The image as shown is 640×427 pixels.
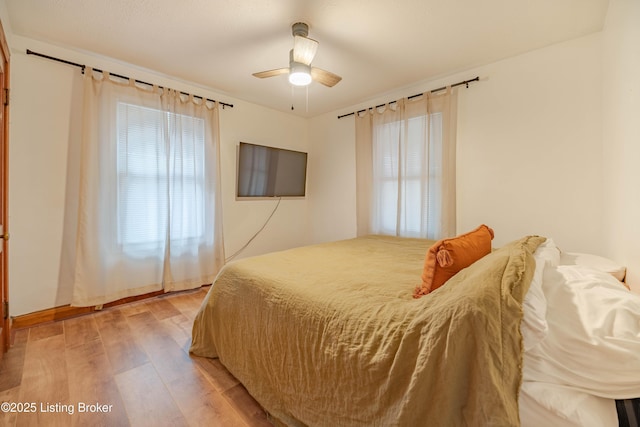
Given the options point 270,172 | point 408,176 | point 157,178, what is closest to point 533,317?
point 408,176

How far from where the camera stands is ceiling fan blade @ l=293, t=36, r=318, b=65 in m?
1.95

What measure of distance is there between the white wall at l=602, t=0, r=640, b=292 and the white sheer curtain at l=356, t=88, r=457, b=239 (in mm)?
1097

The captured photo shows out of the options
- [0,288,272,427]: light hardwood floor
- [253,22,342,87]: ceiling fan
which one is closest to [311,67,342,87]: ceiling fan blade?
[253,22,342,87]: ceiling fan

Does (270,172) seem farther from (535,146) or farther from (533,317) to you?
(533,317)

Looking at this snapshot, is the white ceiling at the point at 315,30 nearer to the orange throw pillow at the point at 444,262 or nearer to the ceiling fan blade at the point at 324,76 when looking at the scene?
the ceiling fan blade at the point at 324,76

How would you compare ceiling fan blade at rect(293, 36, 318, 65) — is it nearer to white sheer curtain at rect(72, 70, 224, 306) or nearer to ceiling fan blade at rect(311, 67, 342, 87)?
ceiling fan blade at rect(311, 67, 342, 87)

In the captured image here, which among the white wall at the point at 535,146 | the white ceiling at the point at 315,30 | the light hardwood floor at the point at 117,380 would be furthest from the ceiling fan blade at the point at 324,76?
the light hardwood floor at the point at 117,380

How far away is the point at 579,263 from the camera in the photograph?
1.70 meters

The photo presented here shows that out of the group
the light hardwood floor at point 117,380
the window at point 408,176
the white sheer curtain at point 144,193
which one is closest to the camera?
the light hardwood floor at point 117,380

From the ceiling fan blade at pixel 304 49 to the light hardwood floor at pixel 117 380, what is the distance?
2.27 meters

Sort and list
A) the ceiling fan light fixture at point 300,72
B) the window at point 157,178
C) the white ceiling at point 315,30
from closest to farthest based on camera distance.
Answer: the white ceiling at point 315,30
the ceiling fan light fixture at point 300,72
the window at point 157,178

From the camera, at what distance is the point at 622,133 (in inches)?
65.6

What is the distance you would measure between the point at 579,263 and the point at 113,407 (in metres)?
2.86

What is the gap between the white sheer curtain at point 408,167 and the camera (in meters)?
2.82
